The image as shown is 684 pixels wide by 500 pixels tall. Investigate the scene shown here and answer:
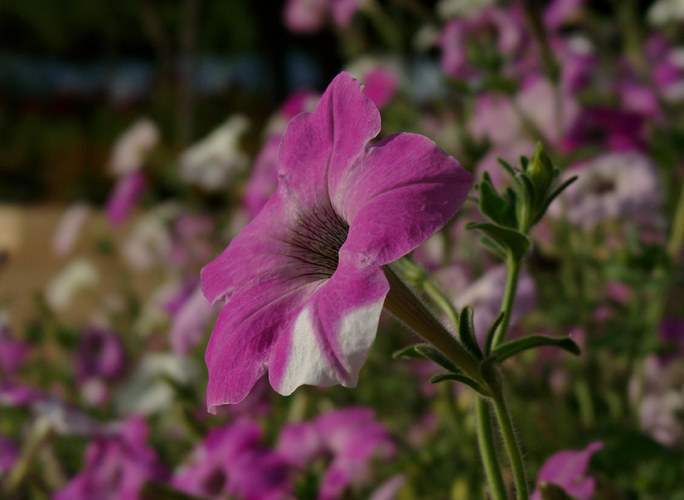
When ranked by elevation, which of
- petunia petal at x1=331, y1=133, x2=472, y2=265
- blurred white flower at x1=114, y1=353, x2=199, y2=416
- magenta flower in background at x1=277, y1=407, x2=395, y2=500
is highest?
petunia petal at x1=331, y1=133, x2=472, y2=265

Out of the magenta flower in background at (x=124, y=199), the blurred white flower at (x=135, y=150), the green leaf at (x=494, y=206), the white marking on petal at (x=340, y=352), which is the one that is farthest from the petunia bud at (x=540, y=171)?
the blurred white flower at (x=135, y=150)

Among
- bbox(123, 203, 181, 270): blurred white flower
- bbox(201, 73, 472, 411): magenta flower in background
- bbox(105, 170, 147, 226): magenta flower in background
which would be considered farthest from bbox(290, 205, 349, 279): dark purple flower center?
bbox(123, 203, 181, 270): blurred white flower

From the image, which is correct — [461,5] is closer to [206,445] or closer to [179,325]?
[179,325]

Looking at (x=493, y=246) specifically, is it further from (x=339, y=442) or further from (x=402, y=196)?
(x=339, y=442)

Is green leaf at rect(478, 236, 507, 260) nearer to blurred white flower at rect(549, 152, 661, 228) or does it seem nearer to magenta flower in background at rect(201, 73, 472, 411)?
magenta flower in background at rect(201, 73, 472, 411)

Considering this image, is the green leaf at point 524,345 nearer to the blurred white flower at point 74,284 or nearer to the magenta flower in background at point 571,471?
the magenta flower in background at point 571,471

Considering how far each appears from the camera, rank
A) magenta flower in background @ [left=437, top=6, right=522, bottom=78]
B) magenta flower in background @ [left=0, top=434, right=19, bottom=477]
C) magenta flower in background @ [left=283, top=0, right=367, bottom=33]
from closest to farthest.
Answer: magenta flower in background @ [left=0, top=434, right=19, bottom=477]
magenta flower in background @ [left=437, top=6, right=522, bottom=78]
magenta flower in background @ [left=283, top=0, right=367, bottom=33]
